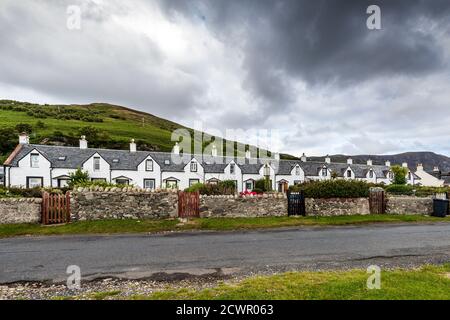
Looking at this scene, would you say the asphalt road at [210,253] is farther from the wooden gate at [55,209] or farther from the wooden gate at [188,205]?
the wooden gate at [188,205]

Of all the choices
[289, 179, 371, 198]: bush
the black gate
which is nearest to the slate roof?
the black gate

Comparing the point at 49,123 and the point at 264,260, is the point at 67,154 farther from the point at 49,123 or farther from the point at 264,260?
the point at 49,123

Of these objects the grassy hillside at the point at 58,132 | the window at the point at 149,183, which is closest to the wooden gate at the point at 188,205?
the window at the point at 149,183

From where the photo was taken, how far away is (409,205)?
20.5 m

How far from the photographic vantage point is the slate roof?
39125 millimetres

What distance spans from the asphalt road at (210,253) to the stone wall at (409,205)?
6599 mm

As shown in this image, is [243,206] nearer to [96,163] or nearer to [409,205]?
[409,205]

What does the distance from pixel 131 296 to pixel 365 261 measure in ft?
22.1

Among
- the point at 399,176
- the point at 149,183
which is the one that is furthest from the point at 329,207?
the point at 399,176

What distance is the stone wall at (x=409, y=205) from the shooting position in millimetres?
20234

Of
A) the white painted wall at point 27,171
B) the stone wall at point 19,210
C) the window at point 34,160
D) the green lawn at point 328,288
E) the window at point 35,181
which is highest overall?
the window at point 34,160

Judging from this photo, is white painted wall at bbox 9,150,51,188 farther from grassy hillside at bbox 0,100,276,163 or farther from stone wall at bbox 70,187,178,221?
stone wall at bbox 70,187,178,221
